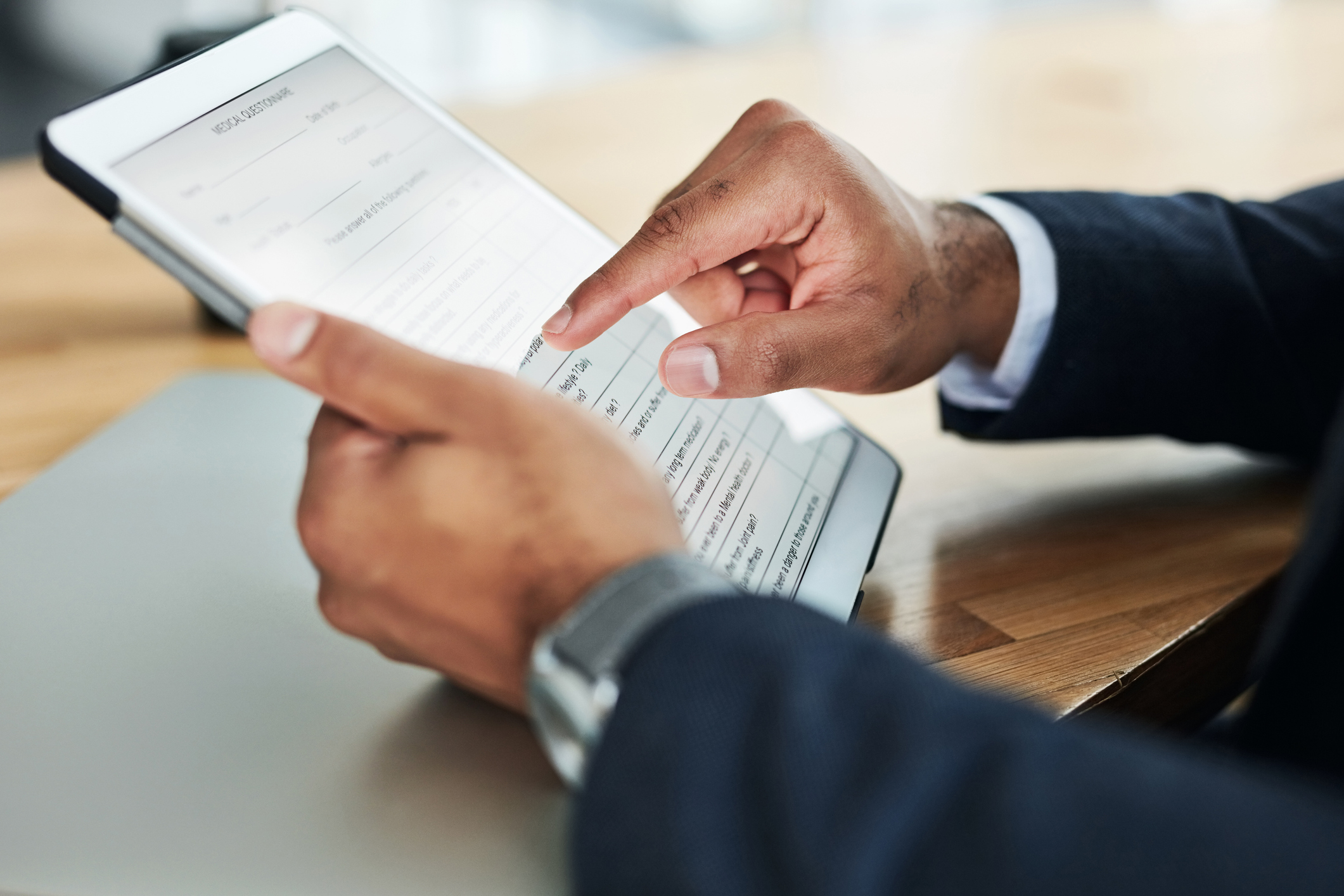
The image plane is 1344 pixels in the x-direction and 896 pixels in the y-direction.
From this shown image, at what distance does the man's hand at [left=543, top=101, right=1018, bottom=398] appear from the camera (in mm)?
444

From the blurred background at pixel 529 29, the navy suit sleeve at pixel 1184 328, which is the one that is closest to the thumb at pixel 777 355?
the navy suit sleeve at pixel 1184 328

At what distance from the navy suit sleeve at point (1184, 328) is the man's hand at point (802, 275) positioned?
0.12ft

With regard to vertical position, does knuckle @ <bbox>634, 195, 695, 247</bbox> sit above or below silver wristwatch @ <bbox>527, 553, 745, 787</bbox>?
above

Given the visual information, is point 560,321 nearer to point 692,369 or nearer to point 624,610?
point 692,369

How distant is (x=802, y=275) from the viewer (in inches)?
21.2

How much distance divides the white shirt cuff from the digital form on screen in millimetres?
120

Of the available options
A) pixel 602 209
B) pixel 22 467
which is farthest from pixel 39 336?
pixel 602 209

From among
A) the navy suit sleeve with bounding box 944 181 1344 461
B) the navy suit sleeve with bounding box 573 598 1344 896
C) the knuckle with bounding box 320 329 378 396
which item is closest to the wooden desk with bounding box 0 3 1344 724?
the navy suit sleeve with bounding box 944 181 1344 461

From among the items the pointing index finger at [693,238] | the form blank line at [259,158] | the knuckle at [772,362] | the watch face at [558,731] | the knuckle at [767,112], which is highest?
the knuckle at [767,112]

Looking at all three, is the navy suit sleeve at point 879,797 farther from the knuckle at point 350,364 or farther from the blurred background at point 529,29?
the blurred background at point 529,29

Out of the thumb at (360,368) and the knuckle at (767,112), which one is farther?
the knuckle at (767,112)

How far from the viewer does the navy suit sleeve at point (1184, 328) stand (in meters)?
0.58

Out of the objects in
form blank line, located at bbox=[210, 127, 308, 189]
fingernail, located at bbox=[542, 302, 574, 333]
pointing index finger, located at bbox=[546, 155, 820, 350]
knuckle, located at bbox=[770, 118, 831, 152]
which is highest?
knuckle, located at bbox=[770, 118, 831, 152]

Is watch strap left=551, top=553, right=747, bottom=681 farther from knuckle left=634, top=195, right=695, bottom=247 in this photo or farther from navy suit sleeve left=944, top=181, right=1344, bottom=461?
navy suit sleeve left=944, top=181, right=1344, bottom=461
